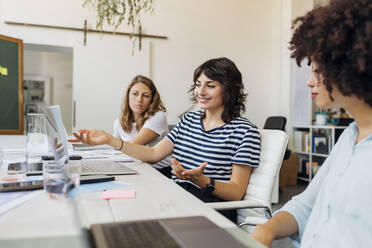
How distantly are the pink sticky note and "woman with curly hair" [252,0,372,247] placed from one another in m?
0.36

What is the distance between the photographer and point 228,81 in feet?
5.22

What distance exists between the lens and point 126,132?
2.59 m

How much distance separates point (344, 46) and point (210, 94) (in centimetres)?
90

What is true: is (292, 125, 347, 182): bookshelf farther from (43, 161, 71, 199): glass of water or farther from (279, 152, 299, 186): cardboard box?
(43, 161, 71, 199): glass of water

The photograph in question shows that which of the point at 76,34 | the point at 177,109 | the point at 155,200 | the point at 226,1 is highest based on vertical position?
the point at 226,1

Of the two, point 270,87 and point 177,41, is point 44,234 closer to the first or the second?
point 177,41

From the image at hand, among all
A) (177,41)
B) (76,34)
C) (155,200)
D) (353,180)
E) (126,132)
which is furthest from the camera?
(177,41)

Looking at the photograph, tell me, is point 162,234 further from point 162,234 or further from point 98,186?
point 98,186

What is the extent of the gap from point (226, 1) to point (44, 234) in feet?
16.1

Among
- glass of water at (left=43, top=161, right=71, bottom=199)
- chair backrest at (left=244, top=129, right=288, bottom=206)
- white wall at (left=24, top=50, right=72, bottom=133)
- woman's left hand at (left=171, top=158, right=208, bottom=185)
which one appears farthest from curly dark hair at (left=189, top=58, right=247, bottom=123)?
white wall at (left=24, top=50, right=72, bottom=133)

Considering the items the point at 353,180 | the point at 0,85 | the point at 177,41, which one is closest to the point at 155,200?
the point at 353,180

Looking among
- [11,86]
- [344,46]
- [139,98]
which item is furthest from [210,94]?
[11,86]

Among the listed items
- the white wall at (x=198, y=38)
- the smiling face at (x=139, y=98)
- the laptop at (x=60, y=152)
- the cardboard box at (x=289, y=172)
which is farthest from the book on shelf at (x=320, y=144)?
the laptop at (x=60, y=152)

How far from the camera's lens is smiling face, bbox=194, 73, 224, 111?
1.60 meters
